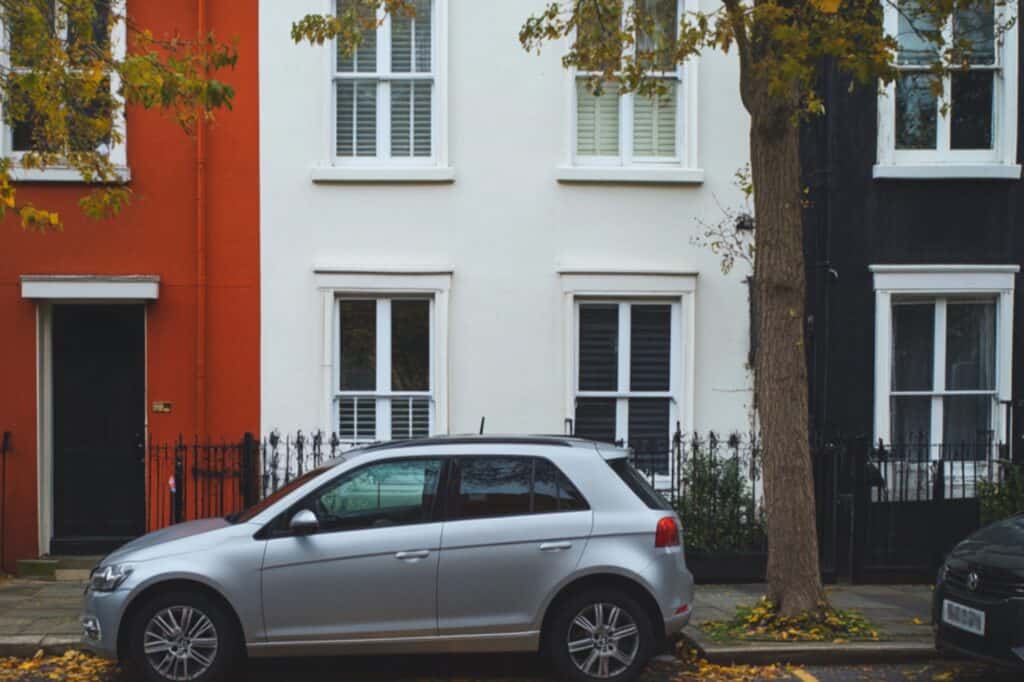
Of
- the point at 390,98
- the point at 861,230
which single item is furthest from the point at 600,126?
the point at 861,230

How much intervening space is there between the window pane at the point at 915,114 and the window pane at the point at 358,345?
6.16 meters

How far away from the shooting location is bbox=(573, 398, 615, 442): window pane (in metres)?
12.1

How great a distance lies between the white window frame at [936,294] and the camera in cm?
1198

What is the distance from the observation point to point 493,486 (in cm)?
793

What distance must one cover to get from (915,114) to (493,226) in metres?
4.85

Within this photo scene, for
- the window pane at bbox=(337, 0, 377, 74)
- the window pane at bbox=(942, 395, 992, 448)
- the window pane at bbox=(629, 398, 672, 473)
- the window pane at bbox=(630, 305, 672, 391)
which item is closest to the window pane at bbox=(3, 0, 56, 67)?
the window pane at bbox=(337, 0, 377, 74)

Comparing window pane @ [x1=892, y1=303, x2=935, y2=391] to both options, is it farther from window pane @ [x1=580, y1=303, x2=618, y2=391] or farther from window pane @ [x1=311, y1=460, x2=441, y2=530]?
window pane @ [x1=311, y1=460, x2=441, y2=530]

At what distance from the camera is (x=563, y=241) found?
12047 mm

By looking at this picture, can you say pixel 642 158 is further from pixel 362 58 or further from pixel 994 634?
pixel 994 634

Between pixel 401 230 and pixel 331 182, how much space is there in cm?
91

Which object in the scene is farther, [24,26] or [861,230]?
[861,230]

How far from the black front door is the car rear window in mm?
6112

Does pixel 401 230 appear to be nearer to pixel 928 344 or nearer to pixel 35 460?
pixel 35 460

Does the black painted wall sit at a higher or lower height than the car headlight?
higher
